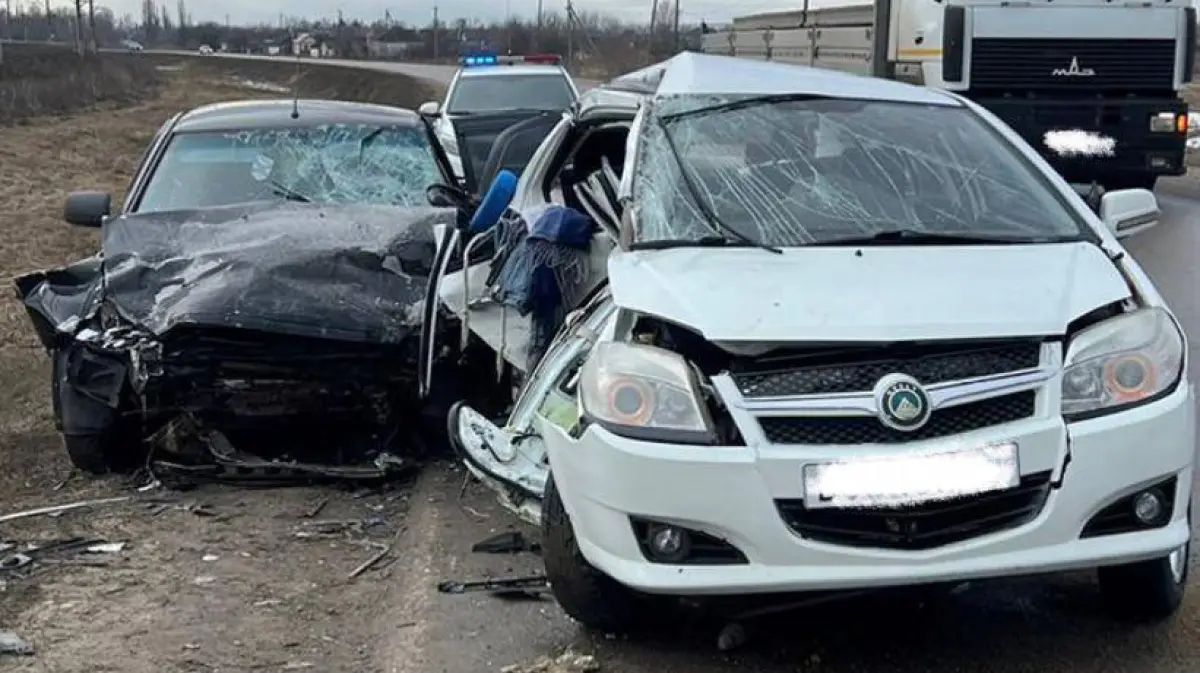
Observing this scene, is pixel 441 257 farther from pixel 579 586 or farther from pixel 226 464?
pixel 579 586

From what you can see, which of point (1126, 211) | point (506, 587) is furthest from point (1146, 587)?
point (506, 587)

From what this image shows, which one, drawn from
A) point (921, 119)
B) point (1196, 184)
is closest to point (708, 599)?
point (921, 119)

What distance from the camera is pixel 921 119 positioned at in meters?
5.15

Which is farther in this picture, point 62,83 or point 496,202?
point 62,83

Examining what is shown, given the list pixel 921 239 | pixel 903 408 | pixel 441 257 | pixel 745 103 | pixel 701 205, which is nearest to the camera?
pixel 903 408

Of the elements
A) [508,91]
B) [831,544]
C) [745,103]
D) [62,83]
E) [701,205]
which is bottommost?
[62,83]

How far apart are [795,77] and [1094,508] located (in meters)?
2.28

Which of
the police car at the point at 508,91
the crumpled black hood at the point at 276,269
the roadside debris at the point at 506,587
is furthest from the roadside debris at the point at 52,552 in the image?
the police car at the point at 508,91

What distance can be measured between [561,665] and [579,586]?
223 millimetres

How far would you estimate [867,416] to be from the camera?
11.9 feet

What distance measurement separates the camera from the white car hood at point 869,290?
3.73m

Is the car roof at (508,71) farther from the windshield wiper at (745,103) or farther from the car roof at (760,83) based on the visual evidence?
the windshield wiper at (745,103)

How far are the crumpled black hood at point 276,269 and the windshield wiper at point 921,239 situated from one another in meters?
2.03

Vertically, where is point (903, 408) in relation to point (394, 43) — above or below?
above
